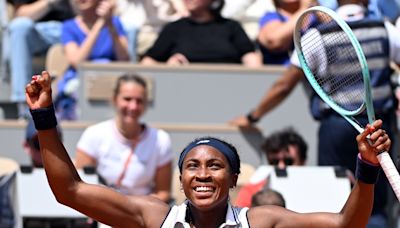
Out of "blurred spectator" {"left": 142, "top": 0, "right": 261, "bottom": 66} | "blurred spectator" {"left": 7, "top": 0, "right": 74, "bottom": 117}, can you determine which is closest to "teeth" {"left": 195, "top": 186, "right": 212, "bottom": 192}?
"blurred spectator" {"left": 142, "top": 0, "right": 261, "bottom": 66}

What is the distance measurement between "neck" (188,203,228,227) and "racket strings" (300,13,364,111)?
2.47 feet

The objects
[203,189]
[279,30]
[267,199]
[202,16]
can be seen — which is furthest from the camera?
[202,16]

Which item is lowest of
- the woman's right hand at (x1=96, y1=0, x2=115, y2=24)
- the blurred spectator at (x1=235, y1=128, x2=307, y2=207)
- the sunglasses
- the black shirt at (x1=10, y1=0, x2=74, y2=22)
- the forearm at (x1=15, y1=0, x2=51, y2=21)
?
the sunglasses

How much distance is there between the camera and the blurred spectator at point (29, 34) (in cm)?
1023

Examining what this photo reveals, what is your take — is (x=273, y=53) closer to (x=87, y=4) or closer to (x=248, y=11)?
(x=248, y=11)

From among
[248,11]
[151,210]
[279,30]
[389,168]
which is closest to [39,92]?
[151,210]

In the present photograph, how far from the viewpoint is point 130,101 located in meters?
8.24

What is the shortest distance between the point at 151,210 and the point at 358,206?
0.79 meters

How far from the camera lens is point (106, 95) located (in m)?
9.48

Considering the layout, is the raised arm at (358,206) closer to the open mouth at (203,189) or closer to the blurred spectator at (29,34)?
the open mouth at (203,189)

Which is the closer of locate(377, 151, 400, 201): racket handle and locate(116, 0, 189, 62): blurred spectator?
locate(377, 151, 400, 201): racket handle

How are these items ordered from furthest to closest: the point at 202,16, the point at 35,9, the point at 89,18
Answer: the point at 35,9 → the point at 89,18 → the point at 202,16

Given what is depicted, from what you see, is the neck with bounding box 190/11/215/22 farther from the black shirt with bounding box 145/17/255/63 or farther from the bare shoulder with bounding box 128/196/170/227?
the bare shoulder with bounding box 128/196/170/227

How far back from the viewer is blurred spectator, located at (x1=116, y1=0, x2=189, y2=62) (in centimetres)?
1041
